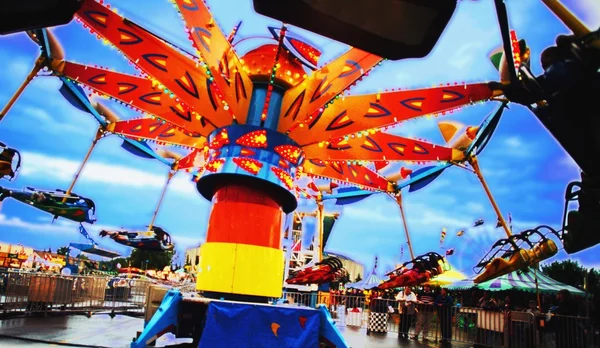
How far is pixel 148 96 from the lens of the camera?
12.4 meters

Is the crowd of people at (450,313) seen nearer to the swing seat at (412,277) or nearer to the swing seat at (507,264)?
the swing seat at (412,277)

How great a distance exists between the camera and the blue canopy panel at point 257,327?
A: 813cm

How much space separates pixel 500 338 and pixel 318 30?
52.1 feet

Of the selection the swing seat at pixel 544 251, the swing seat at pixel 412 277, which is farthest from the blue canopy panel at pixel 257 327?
the swing seat at pixel 412 277

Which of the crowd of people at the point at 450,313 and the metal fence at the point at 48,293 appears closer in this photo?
the crowd of people at the point at 450,313

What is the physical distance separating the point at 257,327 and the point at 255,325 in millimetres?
51

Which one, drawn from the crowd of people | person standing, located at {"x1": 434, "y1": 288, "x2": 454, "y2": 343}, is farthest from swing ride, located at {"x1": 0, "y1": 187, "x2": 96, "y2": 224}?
person standing, located at {"x1": 434, "y1": 288, "x2": 454, "y2": 343}

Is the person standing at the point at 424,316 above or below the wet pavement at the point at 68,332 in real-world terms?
above

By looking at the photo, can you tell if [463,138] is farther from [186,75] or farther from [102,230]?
[102,230]

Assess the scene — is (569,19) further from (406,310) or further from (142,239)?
(142,239)

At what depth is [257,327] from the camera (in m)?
8.28

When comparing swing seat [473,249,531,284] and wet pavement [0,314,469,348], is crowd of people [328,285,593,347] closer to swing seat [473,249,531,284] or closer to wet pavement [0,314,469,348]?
wet pavement [0,314,469,348]

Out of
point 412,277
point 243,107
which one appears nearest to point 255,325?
point 243,107

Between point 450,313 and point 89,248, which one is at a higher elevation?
point 89,248
